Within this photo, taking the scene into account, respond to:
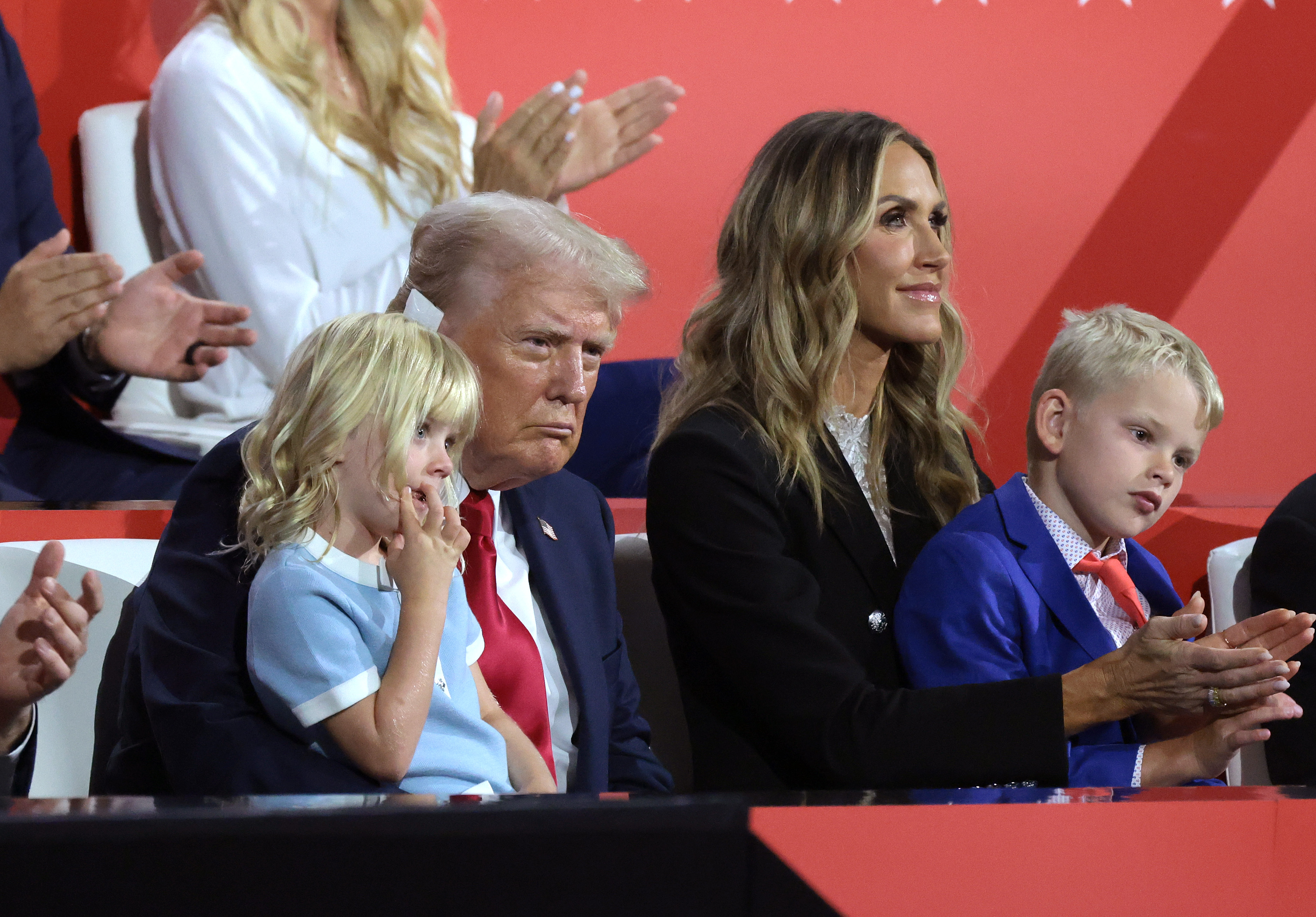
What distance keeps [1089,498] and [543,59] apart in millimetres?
2082

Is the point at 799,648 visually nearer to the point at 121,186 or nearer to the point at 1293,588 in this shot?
the point at 1293,588

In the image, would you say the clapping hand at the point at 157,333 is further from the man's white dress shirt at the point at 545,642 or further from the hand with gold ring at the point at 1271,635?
the hand with gold ring at the point at 1271,635

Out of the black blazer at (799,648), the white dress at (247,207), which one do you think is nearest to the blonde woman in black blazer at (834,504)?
the black blazer at (799,648)

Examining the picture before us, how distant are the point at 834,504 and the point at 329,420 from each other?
73cm

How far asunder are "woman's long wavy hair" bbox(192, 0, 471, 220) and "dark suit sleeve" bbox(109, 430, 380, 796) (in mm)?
1765

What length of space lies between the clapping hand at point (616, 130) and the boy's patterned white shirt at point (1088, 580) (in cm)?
145

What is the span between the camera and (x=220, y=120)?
2916 mm

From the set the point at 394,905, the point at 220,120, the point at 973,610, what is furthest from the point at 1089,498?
the point at 220,120

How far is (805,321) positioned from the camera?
1.92 meters

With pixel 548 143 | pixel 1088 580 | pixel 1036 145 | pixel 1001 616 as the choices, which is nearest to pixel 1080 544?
pixel 1088 580

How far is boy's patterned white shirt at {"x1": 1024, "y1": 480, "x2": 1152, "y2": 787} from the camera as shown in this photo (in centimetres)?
174

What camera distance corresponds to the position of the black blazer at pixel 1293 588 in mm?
1882

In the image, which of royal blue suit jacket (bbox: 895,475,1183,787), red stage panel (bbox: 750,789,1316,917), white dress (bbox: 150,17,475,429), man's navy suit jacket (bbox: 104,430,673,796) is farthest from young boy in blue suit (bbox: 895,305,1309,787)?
white dress (bbox: 150,17,475,429)

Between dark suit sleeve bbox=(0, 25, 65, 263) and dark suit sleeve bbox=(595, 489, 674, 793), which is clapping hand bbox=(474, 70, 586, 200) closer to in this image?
dark suit sleeve bbox=(0, 25, 65, 263)
